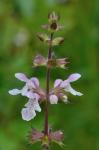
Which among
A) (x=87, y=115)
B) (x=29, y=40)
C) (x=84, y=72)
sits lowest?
(x=87, y=115)

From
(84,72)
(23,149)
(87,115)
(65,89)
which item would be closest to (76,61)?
(84,72)

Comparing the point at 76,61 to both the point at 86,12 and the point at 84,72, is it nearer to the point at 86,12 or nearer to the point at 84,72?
the point at 84,72

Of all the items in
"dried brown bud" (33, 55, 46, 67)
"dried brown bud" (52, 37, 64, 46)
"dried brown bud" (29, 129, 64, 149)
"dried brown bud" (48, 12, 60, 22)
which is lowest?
"dried brown bud" (29, 129, 64, 149)

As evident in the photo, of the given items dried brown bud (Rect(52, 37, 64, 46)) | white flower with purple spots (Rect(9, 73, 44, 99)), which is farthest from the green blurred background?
dried brown bud (Rect(52, 37, 64, 46))

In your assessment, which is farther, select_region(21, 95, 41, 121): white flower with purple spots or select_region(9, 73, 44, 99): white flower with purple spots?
select_region(9, 73, 44, 99): white flower with purple spots

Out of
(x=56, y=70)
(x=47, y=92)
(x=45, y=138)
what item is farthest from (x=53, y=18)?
(x=56, y=70)

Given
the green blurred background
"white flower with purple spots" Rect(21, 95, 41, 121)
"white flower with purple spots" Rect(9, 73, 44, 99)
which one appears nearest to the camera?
"white flower with purple spots" Rect(21, 95, 41, 121)

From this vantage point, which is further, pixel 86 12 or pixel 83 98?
pixel 86 12

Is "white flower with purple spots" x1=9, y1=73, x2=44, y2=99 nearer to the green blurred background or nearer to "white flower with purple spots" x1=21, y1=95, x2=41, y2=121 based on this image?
"white flower with purple spots" x1=21, y1=95, x2=41, y2=121

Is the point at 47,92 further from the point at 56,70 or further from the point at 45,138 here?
the point at 56,70
